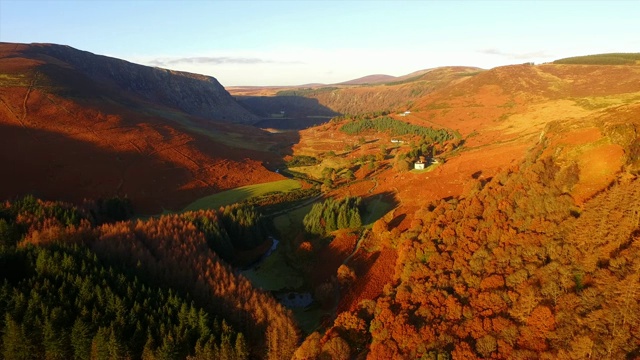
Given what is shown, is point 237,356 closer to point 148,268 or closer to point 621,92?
point 148,268

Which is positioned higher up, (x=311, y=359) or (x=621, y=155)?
(x=621, y=155)

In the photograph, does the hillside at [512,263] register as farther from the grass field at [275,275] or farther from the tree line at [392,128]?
the tree line at [392,128]

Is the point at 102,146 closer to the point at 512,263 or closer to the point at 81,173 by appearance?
the point at 81,173

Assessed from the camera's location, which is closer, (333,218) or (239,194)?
(333,218)

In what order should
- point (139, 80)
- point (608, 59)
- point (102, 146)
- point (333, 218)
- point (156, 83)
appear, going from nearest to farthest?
point (333, 218) → point (102, 146) → point (608, 59) → point (139, 80) → point (156, 83)

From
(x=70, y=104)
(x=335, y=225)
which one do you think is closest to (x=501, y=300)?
(x=335, y=225)

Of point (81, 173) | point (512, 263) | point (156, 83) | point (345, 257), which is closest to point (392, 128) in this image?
point (81, 173)

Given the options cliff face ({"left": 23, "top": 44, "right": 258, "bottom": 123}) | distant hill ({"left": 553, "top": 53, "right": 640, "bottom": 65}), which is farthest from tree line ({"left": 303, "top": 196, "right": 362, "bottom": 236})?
distant hill ({"left": 553, "top": 53, "right": 640, "bottom": 65})
